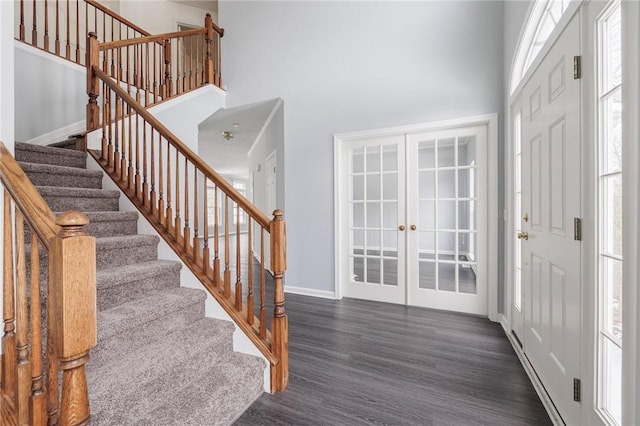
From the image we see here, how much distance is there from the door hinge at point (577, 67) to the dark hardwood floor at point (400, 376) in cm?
174

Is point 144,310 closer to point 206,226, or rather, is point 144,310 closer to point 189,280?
point 189,280

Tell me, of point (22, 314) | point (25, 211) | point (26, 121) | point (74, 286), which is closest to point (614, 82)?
point (74, 286)

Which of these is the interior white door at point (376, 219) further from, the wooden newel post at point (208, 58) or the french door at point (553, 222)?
the wooden newel post at point (208, 58)

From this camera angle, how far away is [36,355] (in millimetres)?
993

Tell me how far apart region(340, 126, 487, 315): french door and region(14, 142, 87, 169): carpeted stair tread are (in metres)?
2.66

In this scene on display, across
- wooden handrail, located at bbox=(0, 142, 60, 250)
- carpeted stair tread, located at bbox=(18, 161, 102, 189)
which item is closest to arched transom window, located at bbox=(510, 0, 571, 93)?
wooden handrail, located at bbox=(0, 142, 60, 250)

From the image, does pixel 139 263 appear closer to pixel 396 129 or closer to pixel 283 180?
pixel 283 180

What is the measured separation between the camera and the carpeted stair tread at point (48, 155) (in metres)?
2.37

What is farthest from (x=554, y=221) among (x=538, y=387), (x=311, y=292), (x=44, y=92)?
(x=44, y=92)

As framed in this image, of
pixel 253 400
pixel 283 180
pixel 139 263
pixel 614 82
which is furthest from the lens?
pixel 283 180

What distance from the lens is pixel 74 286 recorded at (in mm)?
842

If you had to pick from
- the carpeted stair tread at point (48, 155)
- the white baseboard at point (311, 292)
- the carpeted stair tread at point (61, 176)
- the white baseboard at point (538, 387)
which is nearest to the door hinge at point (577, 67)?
the white baseboard at point (538, 387)

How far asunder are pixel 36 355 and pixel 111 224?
4.86ft

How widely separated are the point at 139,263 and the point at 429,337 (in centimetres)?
238
